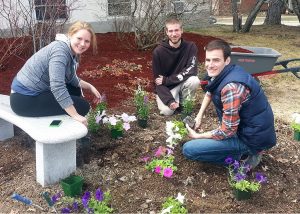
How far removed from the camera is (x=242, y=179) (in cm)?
314

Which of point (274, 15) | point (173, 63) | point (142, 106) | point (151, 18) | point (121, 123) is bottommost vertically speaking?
point (121, 123)

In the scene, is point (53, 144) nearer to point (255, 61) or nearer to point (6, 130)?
point (6, 130)

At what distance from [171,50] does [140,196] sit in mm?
2271

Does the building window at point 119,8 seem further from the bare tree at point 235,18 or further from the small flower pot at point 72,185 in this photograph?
the small flower pot at point 72,185

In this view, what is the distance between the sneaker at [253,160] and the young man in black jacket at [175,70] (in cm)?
151

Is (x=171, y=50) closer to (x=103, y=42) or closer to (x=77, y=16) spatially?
(x=103, y=42)

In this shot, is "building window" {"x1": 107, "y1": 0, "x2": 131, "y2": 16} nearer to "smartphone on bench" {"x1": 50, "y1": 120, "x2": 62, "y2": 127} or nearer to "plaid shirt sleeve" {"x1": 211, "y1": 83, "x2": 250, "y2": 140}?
"smartphone on bench" {"x1": 50, "y1": 120, "x2": 62, "y2": 127}

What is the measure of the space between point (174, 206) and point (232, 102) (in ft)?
3.03

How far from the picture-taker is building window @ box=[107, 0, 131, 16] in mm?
8805

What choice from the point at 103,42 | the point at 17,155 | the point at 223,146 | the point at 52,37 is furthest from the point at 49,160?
the point at 103,42

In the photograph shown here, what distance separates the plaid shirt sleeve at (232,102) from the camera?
10.4 feet

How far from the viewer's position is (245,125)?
3381 mm

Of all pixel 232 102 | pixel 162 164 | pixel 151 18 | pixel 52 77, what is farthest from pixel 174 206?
pixel 151 18

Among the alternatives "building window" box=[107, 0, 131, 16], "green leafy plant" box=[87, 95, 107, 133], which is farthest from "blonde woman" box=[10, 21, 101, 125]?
"building window" box=[107, 0, 131, 16]
